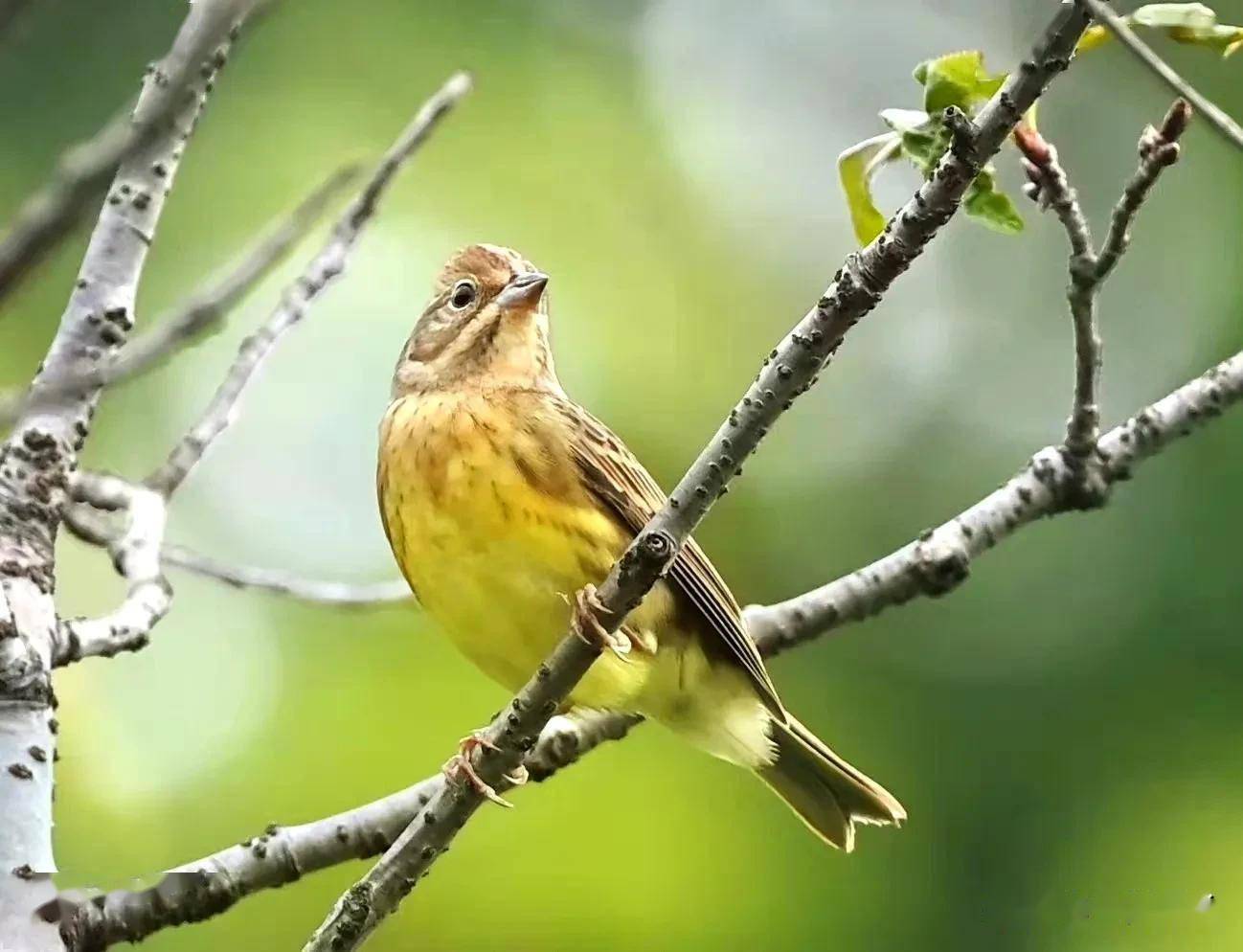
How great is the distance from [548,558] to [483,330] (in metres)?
0.91

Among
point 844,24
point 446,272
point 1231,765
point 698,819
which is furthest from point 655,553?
point 844,24

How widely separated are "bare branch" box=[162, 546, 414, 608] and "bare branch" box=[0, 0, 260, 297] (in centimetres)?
238

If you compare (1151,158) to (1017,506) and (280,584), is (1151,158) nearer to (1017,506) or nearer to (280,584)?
(1017,506)

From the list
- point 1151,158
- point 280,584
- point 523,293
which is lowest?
point 280,584

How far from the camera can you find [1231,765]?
5.20m

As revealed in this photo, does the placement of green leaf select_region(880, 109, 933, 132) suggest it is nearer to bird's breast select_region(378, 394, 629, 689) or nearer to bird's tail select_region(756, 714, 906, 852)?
bird's breast select_region(378, 394, 629, 689)

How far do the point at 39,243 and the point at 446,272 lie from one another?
3469 millimetres

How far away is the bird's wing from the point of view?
3.72 meters

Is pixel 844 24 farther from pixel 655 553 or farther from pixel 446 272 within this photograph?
pixel 655 553

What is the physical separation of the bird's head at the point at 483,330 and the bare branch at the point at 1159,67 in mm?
2369

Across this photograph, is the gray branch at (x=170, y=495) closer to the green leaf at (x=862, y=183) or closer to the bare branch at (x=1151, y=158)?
the green leaf at (x=862, y=183)

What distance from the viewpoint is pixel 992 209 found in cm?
269

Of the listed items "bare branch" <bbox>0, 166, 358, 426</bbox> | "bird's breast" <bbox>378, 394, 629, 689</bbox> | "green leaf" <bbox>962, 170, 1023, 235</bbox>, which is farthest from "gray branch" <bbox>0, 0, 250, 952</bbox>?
"green leaf" <bbox>962, 170, 1023, 235</bbox>

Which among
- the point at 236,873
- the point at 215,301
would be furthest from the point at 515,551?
the point at 215,301
